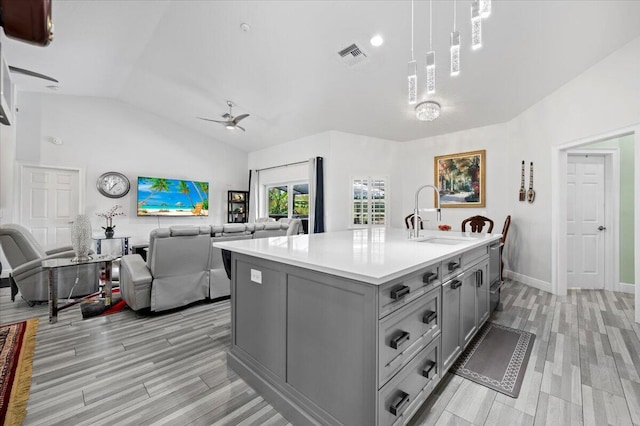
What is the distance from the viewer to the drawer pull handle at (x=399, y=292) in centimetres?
119

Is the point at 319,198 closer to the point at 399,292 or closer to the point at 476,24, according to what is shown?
the point at 476,24

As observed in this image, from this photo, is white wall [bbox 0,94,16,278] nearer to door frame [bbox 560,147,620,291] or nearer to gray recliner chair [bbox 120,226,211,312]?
gray recliner chair [bbox 120,226,211,312]

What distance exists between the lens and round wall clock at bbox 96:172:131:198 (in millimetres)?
5648

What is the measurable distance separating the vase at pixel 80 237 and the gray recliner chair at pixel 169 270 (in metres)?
0.38

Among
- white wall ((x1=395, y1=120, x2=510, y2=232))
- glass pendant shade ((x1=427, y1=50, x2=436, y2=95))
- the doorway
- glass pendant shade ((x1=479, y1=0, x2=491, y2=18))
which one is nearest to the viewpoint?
glass pendant shade ((x1=479, y1=0, x2=491, y2=18))

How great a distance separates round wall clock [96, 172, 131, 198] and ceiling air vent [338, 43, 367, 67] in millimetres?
5366

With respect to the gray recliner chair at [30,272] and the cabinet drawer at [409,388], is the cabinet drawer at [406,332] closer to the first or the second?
the cabinet drawer at [409,388]

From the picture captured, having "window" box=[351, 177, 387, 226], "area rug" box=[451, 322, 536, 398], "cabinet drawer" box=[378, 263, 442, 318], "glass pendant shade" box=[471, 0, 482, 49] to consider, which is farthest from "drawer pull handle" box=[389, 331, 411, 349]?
"window" box=[351, 177, 387, 226]

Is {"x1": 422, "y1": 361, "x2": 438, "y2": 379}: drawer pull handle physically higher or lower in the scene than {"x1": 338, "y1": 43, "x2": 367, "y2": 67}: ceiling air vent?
lower

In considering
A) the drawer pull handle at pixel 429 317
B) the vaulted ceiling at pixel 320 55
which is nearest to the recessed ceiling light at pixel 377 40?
the vaulted ceiling at pixel 320 55

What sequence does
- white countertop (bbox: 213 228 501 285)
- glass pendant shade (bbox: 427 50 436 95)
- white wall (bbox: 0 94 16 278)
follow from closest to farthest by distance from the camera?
white countertop (bbox: 213 228 501 285)
glass pendant shade (bbox: 427 50 436 95)
white wall (bbox: 0 94 16 278)

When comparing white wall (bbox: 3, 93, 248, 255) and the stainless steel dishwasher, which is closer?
the stainless steel dishwasher

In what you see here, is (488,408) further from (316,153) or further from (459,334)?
(316,153)

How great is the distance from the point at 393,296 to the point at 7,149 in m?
5.98
